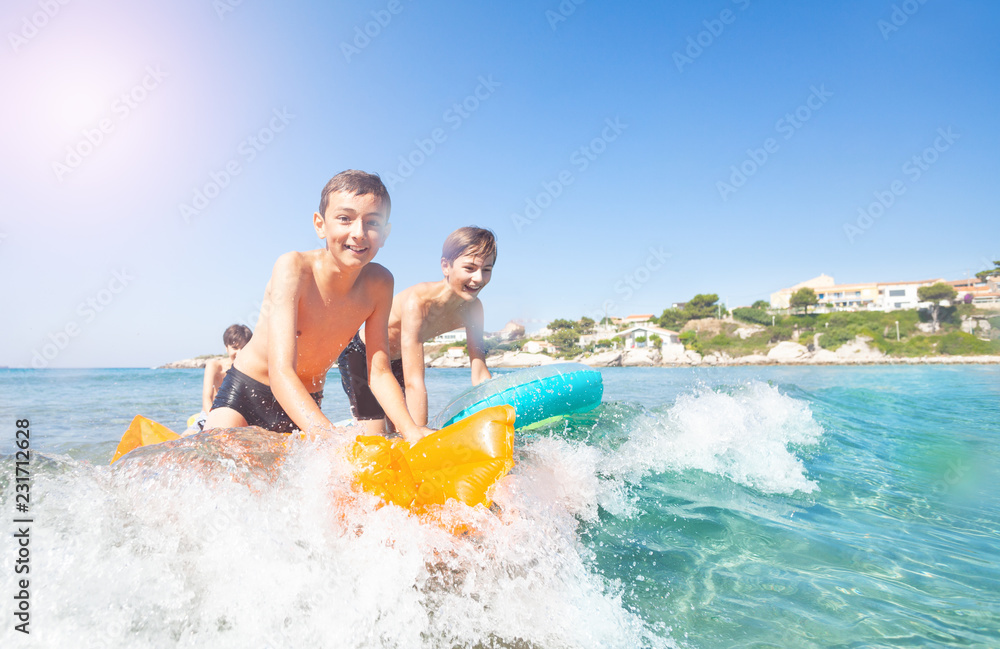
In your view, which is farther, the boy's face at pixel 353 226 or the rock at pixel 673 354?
the rock at pixel 673 354

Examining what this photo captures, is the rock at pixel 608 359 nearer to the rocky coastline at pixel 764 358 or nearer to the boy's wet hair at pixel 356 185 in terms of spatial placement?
the rocky coastline at pixel 764 358

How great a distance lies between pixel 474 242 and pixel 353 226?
148cm

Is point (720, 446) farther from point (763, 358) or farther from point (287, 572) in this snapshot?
point (763, 358)

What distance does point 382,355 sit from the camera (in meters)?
3.11

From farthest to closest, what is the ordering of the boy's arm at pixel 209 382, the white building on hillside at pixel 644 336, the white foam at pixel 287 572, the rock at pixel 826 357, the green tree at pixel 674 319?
1. the green tree at pixel 674 319
2. the white building on hillside at pixel 644 336
3. the rock at pixel 826 357
4. the boy's arm at pixel 209 382
5. the white foam at pixel 287 572

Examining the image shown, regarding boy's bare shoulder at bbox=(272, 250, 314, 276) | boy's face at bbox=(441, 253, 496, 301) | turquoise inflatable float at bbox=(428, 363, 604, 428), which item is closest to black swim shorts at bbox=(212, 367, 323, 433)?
boy's bare shoulder at bbox=(272, 250, 314, 276)

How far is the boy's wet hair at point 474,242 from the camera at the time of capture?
156 inches

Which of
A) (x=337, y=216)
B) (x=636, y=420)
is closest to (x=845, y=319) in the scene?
(x=636, y=420)

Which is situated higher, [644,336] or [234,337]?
[644,336]

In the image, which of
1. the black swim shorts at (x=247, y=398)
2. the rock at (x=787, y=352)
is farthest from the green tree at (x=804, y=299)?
the black swim shorts at (x=247, y=398)

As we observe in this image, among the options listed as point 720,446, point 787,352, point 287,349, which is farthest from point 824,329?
point 287,349

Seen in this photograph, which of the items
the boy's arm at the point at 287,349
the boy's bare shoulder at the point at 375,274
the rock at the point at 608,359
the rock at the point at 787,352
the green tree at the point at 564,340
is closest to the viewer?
the boy's arm at the point at 287,349

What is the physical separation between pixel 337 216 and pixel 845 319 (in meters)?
59.8

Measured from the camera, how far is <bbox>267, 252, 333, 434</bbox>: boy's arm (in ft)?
7.51
